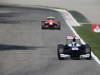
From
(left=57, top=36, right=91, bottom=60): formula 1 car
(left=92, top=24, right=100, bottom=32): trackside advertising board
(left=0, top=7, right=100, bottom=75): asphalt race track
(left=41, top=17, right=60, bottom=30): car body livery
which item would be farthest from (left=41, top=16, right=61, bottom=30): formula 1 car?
(left=57, top=36, right=91, bottom=60): formula 1 car

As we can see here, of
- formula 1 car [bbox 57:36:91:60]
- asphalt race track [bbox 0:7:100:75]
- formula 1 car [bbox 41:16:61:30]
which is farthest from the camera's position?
formula 1 car [bbox 41:16:61:30]

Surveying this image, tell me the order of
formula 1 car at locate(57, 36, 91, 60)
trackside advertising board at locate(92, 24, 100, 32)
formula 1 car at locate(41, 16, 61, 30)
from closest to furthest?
1. formula 1 car at locate(57, 36, 91, 60)
2. trackside advertising board at locate(92, 24, 100, 32)
3. formula 1 car at locate(41, 16, 61, 30)

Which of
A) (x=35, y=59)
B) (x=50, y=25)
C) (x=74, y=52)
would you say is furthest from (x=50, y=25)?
(x=35, y=59)

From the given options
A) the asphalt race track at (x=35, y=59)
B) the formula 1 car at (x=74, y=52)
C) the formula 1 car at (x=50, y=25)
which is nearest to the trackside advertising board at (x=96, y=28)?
the formula 1 car at (x=50, y=25)

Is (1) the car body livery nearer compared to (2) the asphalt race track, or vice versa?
Answer: (2) the asphalt race track

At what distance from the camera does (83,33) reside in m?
48.1

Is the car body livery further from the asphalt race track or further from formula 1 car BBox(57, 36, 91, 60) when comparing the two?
formula 1 car BBox(57, 36, 91, 60)

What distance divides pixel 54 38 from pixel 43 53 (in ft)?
32.9

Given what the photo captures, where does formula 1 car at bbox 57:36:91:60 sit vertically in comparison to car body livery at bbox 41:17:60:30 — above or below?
above

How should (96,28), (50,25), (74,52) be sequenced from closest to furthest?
1. (74,52)
2. (96,28)
3. (50,25)

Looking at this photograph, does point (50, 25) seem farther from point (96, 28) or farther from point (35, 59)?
point (35, 59)

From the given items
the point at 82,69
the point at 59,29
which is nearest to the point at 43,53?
the point at 82,69

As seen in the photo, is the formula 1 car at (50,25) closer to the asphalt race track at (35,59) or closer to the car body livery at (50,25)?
the car body livery at (50,25)

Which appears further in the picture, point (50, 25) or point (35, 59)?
point (50, 25)
